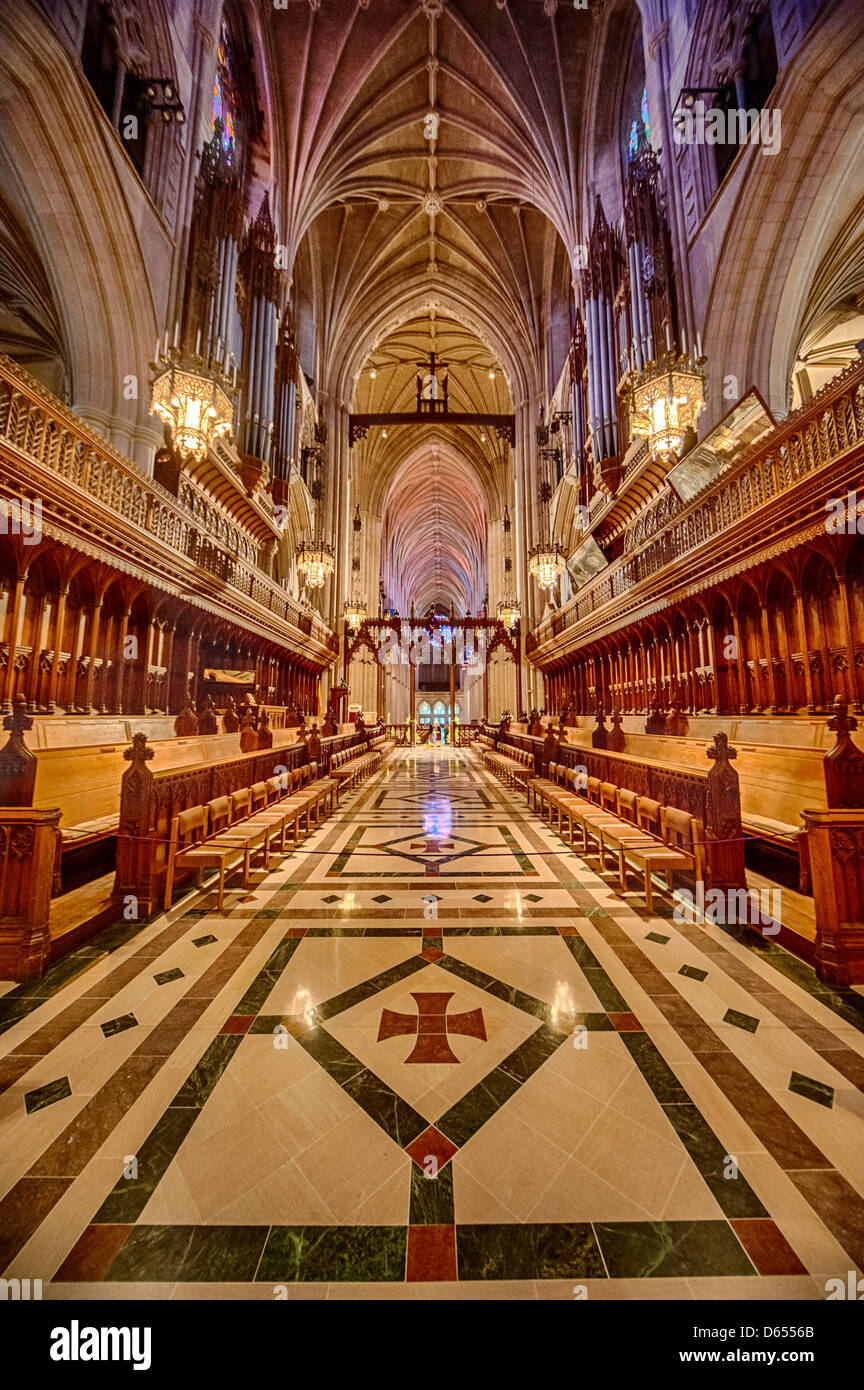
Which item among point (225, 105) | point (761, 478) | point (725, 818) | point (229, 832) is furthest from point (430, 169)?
point (725, 818)

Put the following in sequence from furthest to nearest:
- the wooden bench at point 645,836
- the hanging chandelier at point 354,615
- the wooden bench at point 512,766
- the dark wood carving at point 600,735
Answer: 1. the hanging chandelier at point 354,615
2. the wooden bench at point 512,766
3. the dark wood carving at point 600,735
4. the wooden bench at point 645,836

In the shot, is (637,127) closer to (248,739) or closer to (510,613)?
(510,613)

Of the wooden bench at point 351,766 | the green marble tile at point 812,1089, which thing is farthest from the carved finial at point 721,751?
the wooden bench at point 351,766

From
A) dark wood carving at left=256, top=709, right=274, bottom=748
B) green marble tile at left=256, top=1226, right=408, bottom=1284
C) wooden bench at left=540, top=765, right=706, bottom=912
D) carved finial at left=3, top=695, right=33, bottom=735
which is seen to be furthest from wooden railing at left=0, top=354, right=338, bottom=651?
wooden bench at left=540, top=765, right=706, bottom=912

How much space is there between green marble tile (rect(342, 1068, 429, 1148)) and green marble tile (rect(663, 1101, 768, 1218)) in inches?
31.6

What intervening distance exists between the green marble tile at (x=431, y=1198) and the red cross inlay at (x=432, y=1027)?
0.49 metres

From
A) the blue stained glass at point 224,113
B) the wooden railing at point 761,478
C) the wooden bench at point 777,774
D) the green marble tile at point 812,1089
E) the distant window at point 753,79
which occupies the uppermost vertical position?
the blue stained glass at point 224,113

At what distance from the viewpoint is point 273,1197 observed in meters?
1.35

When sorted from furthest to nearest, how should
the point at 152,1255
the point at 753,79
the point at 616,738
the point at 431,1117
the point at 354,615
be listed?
the point at 354,615 → the point at 616,738 → the point at 753,79 → the point at 431,1117 → the point at 152,1255

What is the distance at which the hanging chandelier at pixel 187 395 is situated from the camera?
252 inches

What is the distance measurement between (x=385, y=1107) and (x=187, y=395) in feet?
25.6

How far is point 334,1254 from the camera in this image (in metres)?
1.19

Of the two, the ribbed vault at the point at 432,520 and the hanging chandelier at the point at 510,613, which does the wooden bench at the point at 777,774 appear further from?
the ribbed vault at the point at 432,520

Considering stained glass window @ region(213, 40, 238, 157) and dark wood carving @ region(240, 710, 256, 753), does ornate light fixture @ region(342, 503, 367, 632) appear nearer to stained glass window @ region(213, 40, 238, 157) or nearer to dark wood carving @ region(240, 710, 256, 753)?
stained glass window @ region(213, 40, 238, 157)
